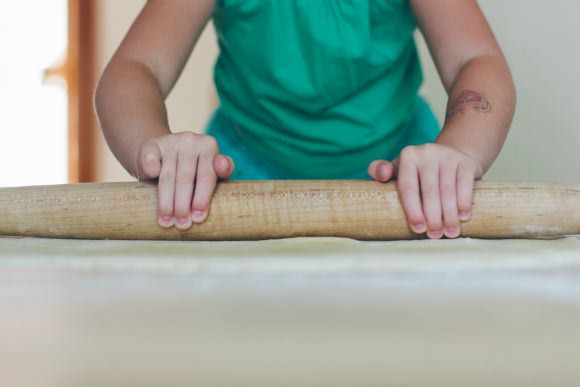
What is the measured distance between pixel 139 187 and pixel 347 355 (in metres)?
0.22

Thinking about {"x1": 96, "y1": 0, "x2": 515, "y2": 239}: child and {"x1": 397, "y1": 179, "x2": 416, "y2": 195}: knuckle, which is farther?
{"x1": 96, "y1": 0, "x2": 515, "y2": 239}: child

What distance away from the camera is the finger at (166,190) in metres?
Result: 0.45

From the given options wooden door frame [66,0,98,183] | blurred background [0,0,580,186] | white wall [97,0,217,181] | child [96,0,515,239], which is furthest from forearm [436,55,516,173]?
wooden door frame [66,0,98,183]

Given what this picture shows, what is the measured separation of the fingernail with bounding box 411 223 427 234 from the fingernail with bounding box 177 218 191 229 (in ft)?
0.51

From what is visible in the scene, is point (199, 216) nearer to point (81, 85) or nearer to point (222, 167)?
point (222, 167)

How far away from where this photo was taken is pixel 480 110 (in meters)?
0.68

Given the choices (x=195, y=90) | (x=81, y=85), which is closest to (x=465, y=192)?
(x=195, y=90)

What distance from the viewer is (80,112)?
10.4 ft

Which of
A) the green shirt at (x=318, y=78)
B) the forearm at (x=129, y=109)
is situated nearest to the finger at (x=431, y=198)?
the forearm at (x=129, y=109)

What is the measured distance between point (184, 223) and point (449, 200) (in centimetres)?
19

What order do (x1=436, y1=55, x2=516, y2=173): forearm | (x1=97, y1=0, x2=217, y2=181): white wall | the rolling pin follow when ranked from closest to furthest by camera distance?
the rolling pin → (x1=436, y1=55, x2=516, y2=173): forearm → (x1=97, y1=0, x2=217, y2=181): white wall

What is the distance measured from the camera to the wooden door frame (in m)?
3.12

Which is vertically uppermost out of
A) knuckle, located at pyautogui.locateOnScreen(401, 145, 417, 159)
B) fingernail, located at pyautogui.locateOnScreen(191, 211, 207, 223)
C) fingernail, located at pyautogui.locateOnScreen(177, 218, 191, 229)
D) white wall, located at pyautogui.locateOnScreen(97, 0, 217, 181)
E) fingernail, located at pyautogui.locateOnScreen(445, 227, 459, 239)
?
white wall, located at pyautogui.locateOnScreen(97, 0, 217, 181)

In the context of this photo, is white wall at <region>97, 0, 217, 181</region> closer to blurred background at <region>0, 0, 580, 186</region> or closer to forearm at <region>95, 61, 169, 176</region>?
blurred background at <region>0, 0, 580, 186</region>
